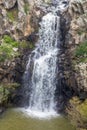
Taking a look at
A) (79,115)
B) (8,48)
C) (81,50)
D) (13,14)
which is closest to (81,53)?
(81,50)

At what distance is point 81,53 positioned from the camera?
118 ft

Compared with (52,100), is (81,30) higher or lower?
higher

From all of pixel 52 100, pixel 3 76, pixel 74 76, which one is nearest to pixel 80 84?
pixel 74 76

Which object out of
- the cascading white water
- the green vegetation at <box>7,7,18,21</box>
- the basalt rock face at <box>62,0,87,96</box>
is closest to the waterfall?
the cascading white water

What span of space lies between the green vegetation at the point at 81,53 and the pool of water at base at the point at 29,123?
7.74 m

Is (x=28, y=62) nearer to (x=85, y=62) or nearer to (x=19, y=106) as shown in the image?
(x=19, y=106)

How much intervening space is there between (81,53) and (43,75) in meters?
6.47

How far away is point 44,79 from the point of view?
3906 cm

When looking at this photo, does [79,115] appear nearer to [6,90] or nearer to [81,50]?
[81,50]

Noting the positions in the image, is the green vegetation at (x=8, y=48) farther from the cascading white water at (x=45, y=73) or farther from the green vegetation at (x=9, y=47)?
the cascading white water at (x=45, y=73)

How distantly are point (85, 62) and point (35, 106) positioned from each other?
9391 mm

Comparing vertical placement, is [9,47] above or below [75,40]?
below

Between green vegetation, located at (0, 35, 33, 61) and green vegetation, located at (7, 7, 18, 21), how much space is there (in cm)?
314

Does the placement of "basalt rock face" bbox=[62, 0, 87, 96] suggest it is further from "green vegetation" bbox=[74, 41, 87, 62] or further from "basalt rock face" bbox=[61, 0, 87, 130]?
"green vegetation" bbox=[74, 41, 87, 62]
